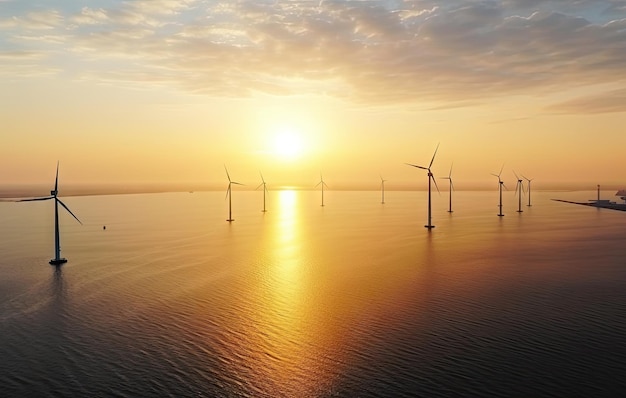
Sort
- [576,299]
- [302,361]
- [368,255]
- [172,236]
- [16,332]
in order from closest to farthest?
[302,361], [16,332], [576,299], [368,255], [172,236]

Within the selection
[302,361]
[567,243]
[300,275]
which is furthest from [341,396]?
[567,243]

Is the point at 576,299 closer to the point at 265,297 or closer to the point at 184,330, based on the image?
the point at 265,297

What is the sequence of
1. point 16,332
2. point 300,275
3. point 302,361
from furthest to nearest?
1. point 300,275
2. point 16,332
3. point 302,361

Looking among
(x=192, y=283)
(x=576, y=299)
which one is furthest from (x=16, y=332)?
(x=576, y=299)

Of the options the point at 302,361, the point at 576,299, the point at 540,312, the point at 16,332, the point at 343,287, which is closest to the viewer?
the point at 302,361

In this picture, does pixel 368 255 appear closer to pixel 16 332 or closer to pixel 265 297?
pixel 265 297

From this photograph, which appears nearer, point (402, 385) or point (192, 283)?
point (402, 385)
